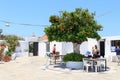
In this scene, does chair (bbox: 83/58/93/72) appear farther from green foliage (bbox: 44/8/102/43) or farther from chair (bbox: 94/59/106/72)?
green foliage (bbox: 44/8/102/43)

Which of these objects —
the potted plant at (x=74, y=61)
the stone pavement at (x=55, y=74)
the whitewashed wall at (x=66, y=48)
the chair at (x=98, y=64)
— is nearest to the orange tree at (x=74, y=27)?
the potted plant at (x=74, y=61)

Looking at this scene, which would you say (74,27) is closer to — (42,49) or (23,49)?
(42,49)

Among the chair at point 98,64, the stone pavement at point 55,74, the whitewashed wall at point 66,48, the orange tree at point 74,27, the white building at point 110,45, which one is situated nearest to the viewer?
the stone pavement at point 55,74

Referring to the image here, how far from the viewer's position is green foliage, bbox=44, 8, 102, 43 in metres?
A: 19.4

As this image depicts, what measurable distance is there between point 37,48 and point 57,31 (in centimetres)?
2249

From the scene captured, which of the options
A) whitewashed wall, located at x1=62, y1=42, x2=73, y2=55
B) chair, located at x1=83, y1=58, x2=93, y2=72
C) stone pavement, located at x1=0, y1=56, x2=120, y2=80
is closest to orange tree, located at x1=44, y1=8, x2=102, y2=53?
chair, located at x1=83, y1=58, x2=93, y2=72

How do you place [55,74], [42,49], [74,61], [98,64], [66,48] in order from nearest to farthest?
1. [55,74]
2. [98,64]
3. [74,61]
4. [66,48]
5. [42,49]

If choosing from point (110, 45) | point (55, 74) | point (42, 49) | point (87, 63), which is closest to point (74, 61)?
point (87, 63)

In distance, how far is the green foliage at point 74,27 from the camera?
1939cm

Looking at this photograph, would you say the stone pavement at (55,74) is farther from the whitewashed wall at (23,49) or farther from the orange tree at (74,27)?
the whitewashed wall at (23,49)

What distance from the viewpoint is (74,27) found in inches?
778

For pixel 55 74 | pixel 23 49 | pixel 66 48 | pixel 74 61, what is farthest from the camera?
pixel 23 49

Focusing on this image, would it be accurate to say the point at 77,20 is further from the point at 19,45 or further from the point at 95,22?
the point at 19,45

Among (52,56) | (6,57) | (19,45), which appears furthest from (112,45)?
(19,45)
